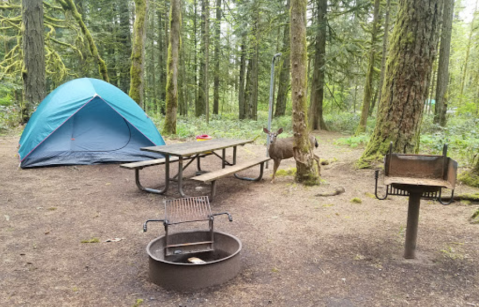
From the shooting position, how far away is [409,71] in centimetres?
638

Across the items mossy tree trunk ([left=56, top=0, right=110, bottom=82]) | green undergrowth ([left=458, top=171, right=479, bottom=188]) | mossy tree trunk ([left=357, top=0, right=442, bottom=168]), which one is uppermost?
mossy tree trunk ([left=56, top=0, right=110, bottom=82])

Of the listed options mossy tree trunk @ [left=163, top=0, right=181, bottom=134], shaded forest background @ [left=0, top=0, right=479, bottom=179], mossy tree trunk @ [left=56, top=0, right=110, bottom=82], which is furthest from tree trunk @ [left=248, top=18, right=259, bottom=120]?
mossy tree trunk @ [left=56, top=0, right=110, bottom=82]

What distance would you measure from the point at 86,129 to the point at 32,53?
5169 millimetres

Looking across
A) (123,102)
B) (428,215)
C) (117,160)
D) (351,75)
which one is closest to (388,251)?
(428,215)

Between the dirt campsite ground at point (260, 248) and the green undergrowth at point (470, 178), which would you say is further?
the green undergrowth at point (470, 178)

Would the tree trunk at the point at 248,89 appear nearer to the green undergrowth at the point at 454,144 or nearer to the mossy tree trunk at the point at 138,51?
the mossy tree trunk at the point at 138,51

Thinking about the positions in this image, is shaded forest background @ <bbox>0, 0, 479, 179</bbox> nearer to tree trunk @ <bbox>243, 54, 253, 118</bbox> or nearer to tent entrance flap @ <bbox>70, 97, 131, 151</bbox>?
tree trunk @ <bbox>243, 54, 253, 118</bbox>

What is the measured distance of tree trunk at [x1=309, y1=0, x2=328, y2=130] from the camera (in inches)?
542

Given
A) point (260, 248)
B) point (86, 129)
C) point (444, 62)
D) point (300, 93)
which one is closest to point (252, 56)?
point (444, 62)

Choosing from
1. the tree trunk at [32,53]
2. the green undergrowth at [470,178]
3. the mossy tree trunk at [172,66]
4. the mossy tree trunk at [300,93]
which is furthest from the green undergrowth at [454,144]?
the tree trunk at [32,53]

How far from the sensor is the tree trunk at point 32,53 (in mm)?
10539

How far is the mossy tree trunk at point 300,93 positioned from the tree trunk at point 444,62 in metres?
9.71

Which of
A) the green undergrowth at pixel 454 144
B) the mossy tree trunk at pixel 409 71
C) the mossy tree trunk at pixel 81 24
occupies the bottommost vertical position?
the green undergrowth at pixel 454 144

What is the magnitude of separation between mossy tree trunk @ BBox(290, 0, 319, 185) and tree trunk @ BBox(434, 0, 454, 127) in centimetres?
971
